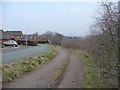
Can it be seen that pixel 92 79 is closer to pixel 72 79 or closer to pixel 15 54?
pixel 72 79

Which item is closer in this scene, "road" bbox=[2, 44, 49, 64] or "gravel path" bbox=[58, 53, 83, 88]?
"gravel path" bbox=[58, 53, 83, 88]

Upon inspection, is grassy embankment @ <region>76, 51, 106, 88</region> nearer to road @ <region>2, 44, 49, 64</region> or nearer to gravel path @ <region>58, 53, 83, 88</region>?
gravel path @ <region>58, 53, 83, 88</region>

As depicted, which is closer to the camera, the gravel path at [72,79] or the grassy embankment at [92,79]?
the grassy embankment at [92,79]

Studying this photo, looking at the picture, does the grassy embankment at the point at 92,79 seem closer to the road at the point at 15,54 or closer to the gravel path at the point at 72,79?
the gravel path at the point at 72,79

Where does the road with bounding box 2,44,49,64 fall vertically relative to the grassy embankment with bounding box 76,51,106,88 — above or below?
below

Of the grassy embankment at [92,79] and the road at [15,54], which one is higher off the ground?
the grassy embankment at [92,79]

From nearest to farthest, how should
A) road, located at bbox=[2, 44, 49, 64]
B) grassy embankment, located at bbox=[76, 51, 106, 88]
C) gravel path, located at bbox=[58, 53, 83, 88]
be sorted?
1. grassy embankment, located at bbox=[76, 51, 106, 88]
2. gravel path, located at bbox=[58, 53, 83, 88]
3. road, located at bbox=[2, 44, 49, 64]

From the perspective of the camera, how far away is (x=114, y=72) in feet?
30.5

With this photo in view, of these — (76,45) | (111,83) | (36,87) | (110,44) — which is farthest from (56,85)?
(76,45)

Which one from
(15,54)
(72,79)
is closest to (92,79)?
(72,79)

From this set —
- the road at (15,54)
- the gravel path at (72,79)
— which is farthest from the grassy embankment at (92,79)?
the road at (15,54)

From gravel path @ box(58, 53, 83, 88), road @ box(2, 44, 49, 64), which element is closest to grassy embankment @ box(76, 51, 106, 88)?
gravel path @ box(58, 53, 83, 88)

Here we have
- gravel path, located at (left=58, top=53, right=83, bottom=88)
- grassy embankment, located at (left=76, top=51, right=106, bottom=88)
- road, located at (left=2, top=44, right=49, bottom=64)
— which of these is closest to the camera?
grassy embankment, located at (left=76, top=51, right=106, bottom=88)

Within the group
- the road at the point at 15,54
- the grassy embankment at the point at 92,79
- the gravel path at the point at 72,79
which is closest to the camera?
the grassy embankment at the point at 92,79
